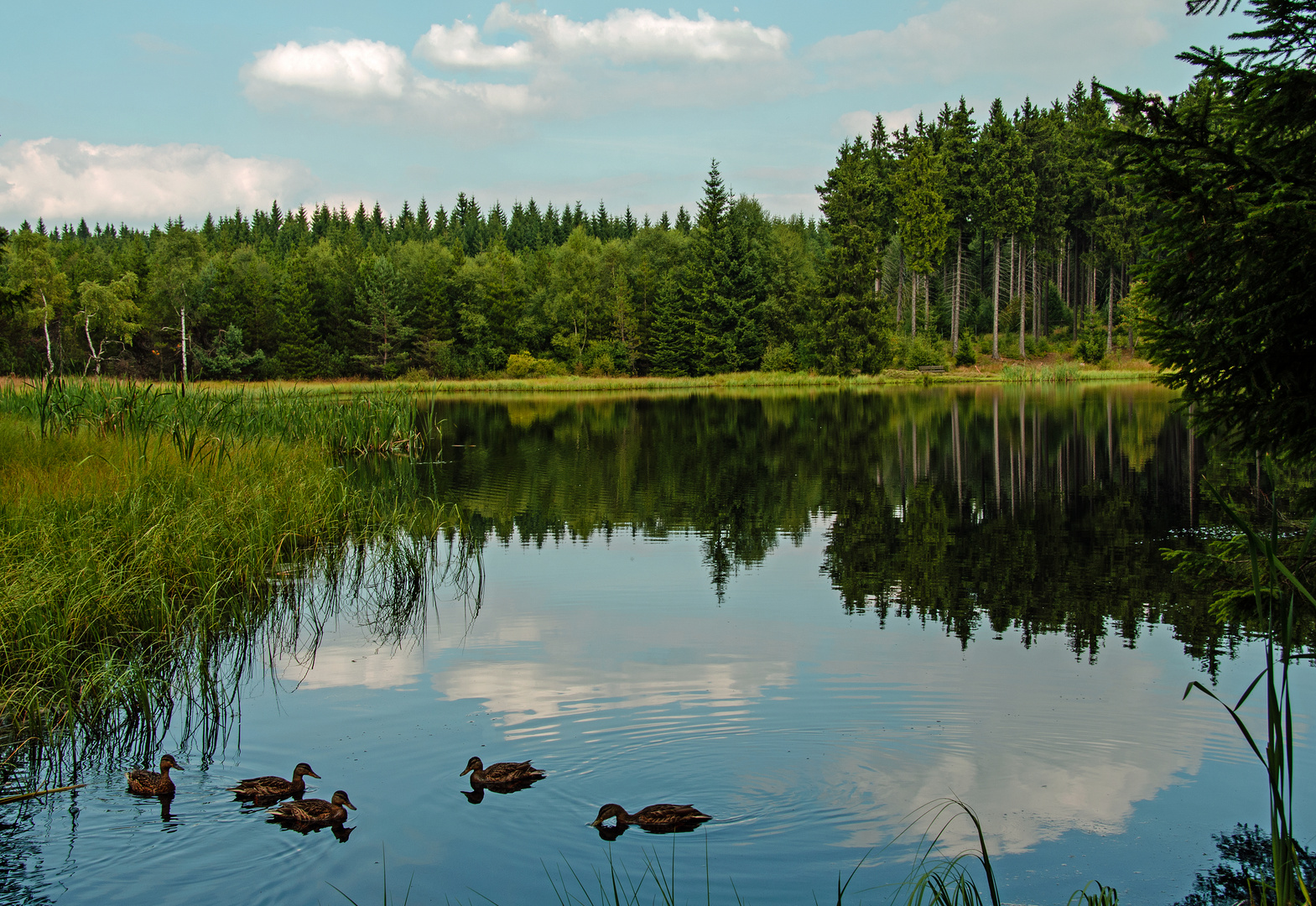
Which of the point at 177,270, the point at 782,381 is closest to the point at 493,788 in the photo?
the point at 782,381

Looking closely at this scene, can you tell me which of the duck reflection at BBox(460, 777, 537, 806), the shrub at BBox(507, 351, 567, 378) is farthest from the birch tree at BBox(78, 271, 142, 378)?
the duck reflection at BBox(460, 777, 537, 806)

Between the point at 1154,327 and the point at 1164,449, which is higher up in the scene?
the point at 1154,327

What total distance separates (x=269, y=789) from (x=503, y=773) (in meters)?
1.20

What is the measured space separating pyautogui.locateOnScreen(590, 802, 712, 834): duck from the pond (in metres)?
0.06

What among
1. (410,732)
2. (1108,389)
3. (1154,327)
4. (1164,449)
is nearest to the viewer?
(1154,327)

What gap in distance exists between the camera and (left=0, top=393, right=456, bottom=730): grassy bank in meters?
5.98

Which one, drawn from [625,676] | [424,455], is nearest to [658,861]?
[625,676]

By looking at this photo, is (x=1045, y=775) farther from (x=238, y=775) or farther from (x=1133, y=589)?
(x=1133, y=589)

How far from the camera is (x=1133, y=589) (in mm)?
9469

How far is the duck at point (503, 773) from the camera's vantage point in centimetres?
502

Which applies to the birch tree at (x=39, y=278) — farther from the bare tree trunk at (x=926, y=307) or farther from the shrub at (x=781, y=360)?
the bare tree trunk at (x=926, y=307)

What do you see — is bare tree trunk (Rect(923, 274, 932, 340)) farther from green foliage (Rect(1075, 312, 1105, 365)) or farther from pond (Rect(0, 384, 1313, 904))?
pond (Rect(0, 384, 1313, 904))

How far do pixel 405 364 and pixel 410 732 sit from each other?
68644mm

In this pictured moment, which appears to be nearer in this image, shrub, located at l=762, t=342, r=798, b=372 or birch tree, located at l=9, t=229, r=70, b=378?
shrub, located at l=762, t=342, r=798, b=372
